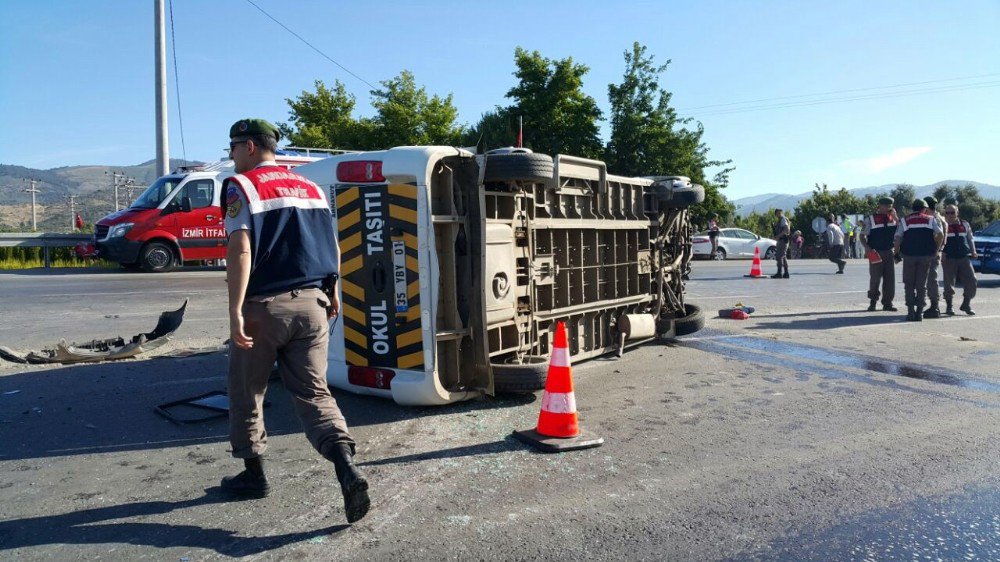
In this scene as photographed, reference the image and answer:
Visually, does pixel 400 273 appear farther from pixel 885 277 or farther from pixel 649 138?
pixel 649 138

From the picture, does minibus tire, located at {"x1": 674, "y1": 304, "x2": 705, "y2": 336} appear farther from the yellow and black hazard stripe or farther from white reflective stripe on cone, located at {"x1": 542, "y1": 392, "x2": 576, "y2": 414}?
the yellow and black hazard stripe

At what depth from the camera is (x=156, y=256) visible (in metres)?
17.5

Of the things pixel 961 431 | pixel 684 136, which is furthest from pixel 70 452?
pixel 684 136

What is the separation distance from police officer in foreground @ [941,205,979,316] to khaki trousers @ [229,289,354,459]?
11635mm

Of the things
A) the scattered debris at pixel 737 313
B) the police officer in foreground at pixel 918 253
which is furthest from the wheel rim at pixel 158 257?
the police officer in foreground at pixel 918 253

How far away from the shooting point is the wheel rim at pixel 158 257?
17438 millimetres

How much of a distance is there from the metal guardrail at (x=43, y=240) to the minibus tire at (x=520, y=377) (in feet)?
61.3

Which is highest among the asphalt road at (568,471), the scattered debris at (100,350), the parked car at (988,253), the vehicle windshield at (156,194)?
the vehicle windshield at (156,194)

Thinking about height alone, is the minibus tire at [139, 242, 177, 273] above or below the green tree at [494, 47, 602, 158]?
below

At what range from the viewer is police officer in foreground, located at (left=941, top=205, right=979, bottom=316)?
1180 centimetres

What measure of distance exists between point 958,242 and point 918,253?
173 centimetres

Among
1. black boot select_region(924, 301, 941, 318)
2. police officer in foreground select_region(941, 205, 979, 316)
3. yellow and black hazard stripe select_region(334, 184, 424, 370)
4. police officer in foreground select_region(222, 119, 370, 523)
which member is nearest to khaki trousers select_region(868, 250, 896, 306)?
black boot select_region(924, 301, 941, 318)

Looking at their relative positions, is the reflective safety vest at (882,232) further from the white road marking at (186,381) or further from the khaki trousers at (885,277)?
the white road marking at (186,381)

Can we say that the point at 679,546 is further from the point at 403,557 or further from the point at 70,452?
the point at 70,452
